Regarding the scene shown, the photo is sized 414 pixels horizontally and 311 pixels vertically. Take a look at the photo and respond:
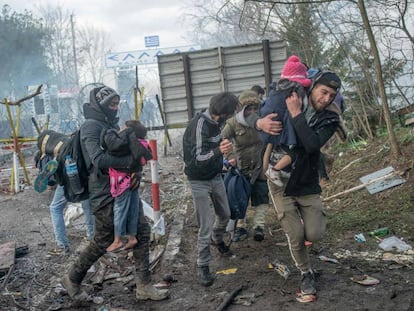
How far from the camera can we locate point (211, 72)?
12.0 metres

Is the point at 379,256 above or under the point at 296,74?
under

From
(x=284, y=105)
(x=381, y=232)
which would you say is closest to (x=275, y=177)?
(x=284, y=105)

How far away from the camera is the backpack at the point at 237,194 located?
Result: 5324mm

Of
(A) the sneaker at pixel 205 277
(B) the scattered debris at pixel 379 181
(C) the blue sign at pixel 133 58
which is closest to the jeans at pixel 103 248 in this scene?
(A) the sneaker at pixel 205 277

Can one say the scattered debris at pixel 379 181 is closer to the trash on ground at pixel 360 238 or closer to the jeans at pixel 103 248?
the trash on ground at pixel 360 238

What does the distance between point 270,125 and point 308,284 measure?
1412 mm

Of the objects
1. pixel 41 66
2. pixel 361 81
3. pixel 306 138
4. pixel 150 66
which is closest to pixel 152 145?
pixel 306 138

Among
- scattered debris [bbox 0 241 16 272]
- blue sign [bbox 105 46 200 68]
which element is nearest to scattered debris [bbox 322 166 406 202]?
scattered debris [bbox 0 241 16 272]

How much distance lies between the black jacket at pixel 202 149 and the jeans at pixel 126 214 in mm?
643

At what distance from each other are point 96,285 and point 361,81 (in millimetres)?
7423

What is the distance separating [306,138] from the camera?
3566 mm

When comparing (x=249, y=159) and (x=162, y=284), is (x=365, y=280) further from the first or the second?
(x=249, y=159)

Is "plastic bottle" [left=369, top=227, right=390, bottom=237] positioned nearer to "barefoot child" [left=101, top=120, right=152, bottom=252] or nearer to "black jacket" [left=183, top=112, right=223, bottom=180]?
"black jacket" [left=183, top=112, right=223, bottom=180]

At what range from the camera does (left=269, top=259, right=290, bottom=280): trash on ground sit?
4.40m
